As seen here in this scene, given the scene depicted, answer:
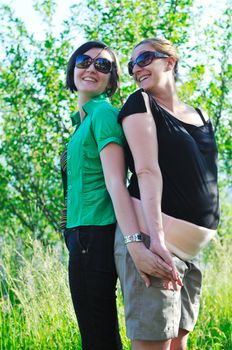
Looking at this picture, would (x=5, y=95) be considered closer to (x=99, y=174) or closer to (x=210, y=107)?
(x=210, y=107)

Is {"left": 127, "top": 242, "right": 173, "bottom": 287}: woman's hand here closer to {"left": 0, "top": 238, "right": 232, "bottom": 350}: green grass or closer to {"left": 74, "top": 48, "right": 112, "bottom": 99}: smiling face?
{"left": 74, "top": 48, "right": 112, "bottom": 99}: smiling face

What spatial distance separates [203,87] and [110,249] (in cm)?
501

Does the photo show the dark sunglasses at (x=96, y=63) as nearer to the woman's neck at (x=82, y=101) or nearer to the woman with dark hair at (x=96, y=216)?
the woman's neck at (x=82, y=101)

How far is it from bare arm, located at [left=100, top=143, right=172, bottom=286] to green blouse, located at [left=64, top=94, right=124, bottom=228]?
6cm

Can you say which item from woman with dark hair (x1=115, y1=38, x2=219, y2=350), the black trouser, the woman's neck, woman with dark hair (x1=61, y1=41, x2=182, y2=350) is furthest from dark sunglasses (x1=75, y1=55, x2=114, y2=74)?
the black trouser

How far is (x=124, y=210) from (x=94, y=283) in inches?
16.1

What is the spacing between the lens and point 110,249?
297cm

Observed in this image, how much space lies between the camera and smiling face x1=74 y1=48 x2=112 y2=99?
11.0ft

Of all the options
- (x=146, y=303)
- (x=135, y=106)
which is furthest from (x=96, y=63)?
(x=146, y=303)

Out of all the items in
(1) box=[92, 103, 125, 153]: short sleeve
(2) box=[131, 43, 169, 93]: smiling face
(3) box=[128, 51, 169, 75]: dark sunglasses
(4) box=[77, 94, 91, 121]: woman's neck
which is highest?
(3) box=[128, 51, 169, 75]: dark sunglasses

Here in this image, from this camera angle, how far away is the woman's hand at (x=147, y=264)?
272 centimetres

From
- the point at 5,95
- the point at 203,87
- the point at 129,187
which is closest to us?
the point at 129,187

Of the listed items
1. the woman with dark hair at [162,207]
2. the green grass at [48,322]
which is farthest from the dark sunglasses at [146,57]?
the green grass at [48,322]

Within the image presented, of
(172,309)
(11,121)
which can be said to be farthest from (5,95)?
(172,309)
